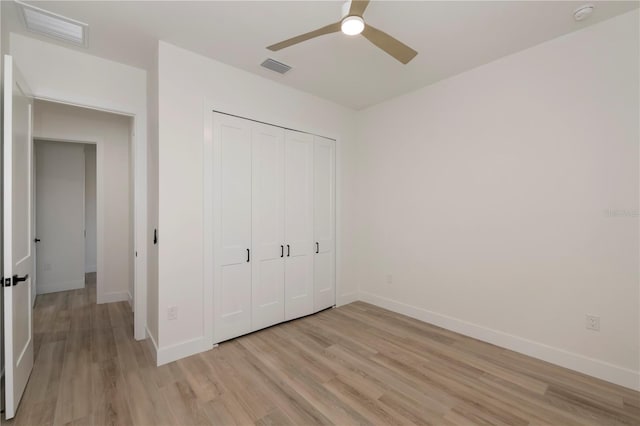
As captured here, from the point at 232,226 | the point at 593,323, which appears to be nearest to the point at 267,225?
the point at 232,226

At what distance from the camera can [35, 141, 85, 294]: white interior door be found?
4.68m

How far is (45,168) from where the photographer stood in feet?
15.6

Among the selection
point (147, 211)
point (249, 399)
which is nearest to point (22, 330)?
point (147, 211)

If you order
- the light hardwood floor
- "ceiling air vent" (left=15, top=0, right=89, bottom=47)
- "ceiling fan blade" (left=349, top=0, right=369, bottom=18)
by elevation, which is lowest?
the light hardwood floor

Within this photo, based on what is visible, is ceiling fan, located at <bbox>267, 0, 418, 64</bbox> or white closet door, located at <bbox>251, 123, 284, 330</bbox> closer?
ceiling fan, located at <bbox>267, 0, 418, 64</bbox>

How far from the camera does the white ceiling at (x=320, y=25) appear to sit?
2.08 meters

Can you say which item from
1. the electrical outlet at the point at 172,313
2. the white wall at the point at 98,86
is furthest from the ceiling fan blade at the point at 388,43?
the electrical outlet at the point at 172,313

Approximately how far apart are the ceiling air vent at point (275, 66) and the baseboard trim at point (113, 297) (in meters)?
3.99

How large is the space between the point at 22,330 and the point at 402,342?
10.6ft

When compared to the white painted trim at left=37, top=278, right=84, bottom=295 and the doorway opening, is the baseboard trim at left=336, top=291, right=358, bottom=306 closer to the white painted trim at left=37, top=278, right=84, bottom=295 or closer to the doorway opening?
the doorway opening

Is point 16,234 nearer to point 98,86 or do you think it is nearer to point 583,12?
point 98,86

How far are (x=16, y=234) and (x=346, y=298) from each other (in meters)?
3.50

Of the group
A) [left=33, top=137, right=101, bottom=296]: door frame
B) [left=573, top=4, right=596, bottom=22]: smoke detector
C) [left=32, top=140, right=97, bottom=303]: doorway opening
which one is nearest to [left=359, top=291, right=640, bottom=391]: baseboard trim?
[left=573, top=4, right=596, bottom=22]: smoke detector

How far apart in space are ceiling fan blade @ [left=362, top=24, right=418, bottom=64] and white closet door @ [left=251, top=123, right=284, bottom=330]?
5.46ft
